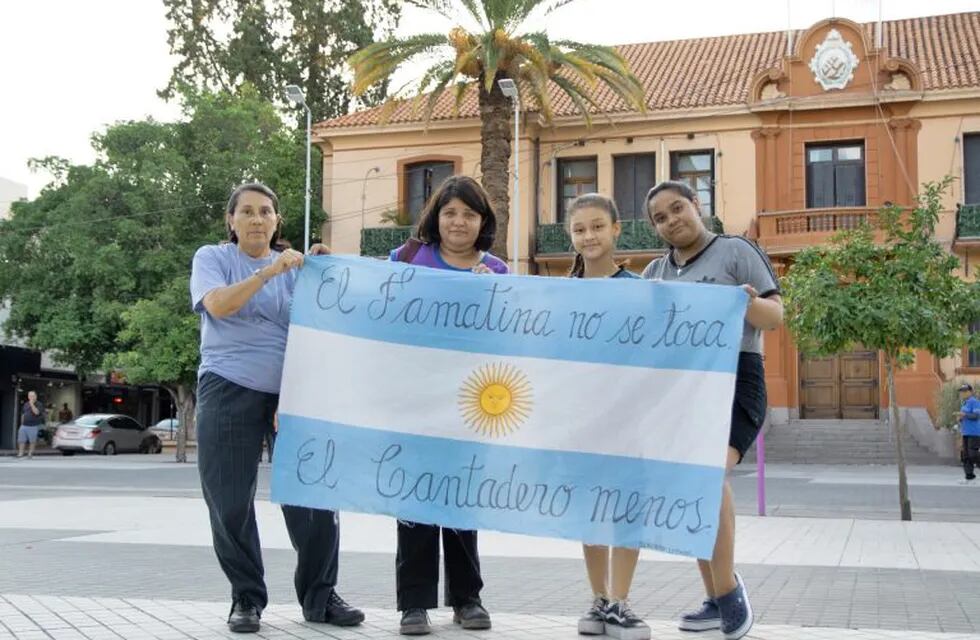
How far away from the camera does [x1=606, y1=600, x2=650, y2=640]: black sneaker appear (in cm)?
511

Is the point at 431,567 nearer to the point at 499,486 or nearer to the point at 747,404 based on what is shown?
the point at 499,486

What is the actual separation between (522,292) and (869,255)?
9.25 m

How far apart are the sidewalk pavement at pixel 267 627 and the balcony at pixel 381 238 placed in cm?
2892

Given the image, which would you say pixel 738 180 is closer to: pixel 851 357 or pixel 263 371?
pixel 851 357

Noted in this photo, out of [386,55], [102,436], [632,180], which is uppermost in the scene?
[386,55]

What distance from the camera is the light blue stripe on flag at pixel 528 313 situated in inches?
200

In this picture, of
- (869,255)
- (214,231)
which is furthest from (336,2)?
(869,255)

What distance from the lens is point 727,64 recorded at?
116ft

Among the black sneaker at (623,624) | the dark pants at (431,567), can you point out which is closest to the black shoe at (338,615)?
the dark pants at (431,567)

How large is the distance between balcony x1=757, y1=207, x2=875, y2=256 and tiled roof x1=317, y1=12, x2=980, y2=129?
363 cm

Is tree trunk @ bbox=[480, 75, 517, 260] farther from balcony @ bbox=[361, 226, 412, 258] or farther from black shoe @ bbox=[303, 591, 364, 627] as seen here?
black shoe @ bbox=[303, 591, 364, 627]

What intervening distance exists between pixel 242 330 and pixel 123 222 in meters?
29.7

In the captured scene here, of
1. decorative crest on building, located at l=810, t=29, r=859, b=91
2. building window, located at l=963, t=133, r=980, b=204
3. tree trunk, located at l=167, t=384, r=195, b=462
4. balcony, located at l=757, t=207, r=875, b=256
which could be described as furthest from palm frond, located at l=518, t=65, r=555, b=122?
tree trunk, located at l=167, t=384, r=195, b=462

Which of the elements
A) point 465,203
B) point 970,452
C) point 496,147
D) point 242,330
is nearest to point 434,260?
point 465,203
